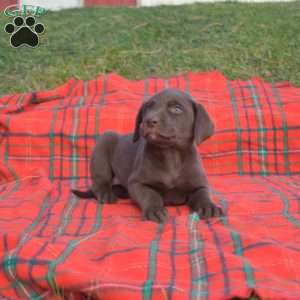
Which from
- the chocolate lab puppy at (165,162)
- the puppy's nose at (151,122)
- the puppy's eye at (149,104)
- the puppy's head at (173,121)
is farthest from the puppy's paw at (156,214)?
the puppy's eye at (149,104)

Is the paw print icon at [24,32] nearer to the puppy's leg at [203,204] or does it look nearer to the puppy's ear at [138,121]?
the puppy's ear at [138,121]

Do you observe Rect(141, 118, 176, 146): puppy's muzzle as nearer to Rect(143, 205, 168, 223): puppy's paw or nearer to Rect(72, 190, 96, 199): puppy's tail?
Rect(143, 205, 168, 223): puppy's paw

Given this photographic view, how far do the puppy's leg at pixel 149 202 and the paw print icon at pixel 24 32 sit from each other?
451cm

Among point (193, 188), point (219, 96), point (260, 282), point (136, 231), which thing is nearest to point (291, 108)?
point (219, 96)

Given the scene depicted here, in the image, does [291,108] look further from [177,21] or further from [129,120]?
[177,21]

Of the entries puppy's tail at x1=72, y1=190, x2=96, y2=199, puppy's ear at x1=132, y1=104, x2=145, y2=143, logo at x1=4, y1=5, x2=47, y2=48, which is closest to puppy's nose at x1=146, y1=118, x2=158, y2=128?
puppy's ear at x1=132, y1=104, x2=145, y2=143

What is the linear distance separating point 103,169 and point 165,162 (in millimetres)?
714

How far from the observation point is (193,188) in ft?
13.2

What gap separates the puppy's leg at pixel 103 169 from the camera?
14.2 ft

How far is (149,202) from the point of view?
149 inches

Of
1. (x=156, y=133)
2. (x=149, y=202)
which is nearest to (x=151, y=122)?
(x=156, y=133)

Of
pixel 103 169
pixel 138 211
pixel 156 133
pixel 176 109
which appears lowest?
pixel 138 211

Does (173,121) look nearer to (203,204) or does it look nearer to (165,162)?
(165,162)

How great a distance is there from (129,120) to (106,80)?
713 mm
